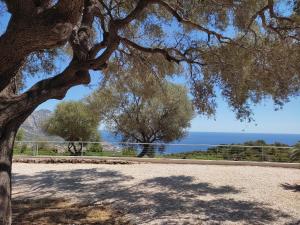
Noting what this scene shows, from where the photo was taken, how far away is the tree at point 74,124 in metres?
30.0

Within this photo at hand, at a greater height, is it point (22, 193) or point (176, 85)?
point (176, 85)

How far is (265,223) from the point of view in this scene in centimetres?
898

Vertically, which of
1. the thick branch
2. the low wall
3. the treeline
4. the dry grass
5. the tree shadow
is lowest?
the dry grass

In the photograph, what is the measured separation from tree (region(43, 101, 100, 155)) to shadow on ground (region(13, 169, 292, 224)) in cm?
1398

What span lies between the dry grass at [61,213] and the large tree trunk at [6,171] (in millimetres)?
2147

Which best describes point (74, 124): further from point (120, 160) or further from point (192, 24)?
point (192, 24)

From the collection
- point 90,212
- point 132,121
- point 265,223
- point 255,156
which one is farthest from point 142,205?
point 132,121

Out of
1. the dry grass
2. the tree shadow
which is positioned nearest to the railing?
the tree shadow

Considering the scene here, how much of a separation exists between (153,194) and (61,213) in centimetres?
310

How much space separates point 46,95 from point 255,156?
43.8ft

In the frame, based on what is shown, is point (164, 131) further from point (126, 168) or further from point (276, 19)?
point (276, 19)

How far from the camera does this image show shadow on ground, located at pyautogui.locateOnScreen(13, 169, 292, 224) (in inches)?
380

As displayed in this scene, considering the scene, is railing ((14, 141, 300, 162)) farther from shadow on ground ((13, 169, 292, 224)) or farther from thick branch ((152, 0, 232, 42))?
thick branch ((152, 0, 232, 42))

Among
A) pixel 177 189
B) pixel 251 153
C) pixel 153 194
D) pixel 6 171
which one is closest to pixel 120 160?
pixel 251 153
